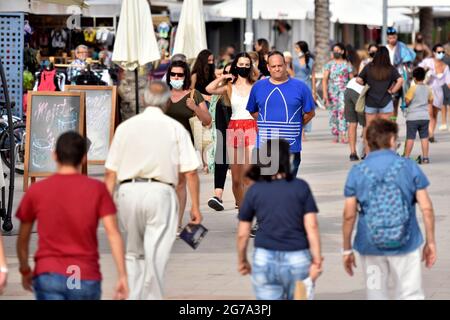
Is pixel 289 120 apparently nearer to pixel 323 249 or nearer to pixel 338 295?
pixel 323 249

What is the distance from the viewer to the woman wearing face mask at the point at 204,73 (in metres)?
16.2

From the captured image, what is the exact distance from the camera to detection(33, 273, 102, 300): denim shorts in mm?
6957

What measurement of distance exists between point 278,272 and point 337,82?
16.7 metres

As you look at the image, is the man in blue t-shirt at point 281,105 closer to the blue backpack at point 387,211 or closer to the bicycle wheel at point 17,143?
the blue backpack at point 387,211

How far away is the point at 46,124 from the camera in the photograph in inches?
576

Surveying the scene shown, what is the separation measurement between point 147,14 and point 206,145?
406 centimetres

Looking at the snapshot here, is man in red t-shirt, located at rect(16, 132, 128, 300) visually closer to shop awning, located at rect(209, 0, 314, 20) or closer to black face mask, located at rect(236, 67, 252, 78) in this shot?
black face mask, located at rect(236, 67, 252, 78)

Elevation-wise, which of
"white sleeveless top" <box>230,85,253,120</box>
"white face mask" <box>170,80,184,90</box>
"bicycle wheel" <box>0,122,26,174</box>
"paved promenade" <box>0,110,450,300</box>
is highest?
"white face mask" <box>170,80,184,90</box>

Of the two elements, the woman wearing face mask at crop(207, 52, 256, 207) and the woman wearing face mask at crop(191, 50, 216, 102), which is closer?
the woman wearing face mask at crop(207, 52, 256, 207)

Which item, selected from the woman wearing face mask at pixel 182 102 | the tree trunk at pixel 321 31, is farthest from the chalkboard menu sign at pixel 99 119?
the tree trunk at pixel 321 31

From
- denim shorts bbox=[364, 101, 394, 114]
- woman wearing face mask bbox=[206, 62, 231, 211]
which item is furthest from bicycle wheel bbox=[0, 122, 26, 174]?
denim shorts bbox=[364, 101, 394, 114]

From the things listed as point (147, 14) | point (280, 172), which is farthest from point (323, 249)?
point (147, 14)

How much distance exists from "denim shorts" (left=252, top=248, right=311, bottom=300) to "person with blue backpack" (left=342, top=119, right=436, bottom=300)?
533 millimetres

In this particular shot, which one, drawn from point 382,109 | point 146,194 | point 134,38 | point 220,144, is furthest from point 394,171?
point 382,109
